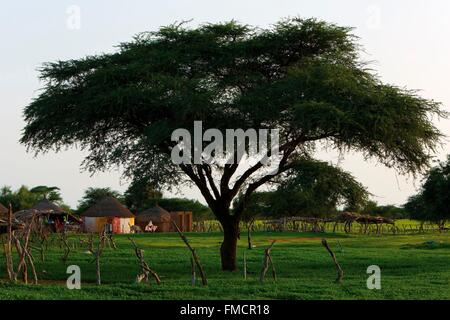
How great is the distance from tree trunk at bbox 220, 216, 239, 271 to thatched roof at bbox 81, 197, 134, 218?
149 feet

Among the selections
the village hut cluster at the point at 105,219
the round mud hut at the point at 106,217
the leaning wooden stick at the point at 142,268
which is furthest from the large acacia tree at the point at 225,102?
the round mud hut at the point at 106,217

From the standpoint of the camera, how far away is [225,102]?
29734 mm

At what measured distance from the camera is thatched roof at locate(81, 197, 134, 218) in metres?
76.5

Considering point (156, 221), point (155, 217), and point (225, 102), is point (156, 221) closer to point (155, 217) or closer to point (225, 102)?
point (155, 217)

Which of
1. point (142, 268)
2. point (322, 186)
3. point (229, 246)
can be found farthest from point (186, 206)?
point (142, 268)

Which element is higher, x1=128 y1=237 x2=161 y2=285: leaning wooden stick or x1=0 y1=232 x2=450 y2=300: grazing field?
x1=128 y1=237 x2=161 y2=285: leaning wooden stick

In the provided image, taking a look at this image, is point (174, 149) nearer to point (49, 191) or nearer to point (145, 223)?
point (145, 223)

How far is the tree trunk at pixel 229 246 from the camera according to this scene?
31.8 m

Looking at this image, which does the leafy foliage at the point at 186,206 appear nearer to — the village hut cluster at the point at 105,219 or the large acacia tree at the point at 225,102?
the village hut cluster at the point at 105,219

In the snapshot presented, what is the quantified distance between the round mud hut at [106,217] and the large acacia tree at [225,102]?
4286 centimetres

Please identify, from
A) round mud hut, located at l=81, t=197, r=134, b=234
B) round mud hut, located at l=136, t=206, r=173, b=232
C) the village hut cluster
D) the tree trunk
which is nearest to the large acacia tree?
the tree trunk

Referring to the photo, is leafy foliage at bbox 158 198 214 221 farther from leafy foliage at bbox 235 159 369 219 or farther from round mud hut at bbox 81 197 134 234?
leafy foliage at bbox 235 159 369 219

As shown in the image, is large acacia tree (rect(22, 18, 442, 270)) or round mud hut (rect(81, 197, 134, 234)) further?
round mud hut (rect(81, 197, 134, 234))

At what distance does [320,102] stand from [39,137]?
12346 mm
